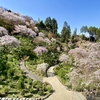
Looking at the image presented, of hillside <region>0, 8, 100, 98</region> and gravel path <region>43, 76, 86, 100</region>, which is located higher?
hillside <region>0, 8, 100, 98</region>

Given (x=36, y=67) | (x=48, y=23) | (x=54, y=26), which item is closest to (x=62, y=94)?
(x=36, y=67)

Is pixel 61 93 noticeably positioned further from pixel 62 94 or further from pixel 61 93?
pixel 62 94

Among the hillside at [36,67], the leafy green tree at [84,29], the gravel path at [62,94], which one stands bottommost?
the gravel path at [62,94]

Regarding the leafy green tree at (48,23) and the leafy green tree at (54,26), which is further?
the leafy green tree at (48,23)

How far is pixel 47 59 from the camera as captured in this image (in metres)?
25.2

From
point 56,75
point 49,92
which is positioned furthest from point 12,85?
point 56,75

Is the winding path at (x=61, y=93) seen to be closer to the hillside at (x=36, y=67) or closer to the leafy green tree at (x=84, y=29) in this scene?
the hillside at (x=36, y=67)

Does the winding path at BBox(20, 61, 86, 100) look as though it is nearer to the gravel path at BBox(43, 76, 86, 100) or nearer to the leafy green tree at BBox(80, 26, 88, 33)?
the gravel path at BBox(43, 76, 86, 100)

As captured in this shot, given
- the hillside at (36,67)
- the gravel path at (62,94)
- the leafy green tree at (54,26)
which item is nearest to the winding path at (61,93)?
the gravel path at (62,94)

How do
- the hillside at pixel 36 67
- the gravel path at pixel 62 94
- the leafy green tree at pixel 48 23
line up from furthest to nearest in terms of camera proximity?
the leafy green tree at pixel 48 23, the gravel path at pixel 62 94, the hillside at pixel 36 67

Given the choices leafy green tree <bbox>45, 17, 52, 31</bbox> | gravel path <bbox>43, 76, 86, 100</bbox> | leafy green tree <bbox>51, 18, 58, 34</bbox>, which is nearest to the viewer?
gravel path <bbox>43, 76, 86, 100</bbox>

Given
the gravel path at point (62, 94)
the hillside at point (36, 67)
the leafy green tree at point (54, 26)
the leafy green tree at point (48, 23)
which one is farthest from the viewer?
the leafy green tree at point (48, 23)

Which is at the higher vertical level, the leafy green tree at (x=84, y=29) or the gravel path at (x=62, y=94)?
the leafy green tree at (x=84, y=29)

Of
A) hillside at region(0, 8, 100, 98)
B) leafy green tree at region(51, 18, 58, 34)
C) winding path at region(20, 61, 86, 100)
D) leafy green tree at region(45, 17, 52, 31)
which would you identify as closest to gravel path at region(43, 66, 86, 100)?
winding path at region(20, 61, 86, 100)
